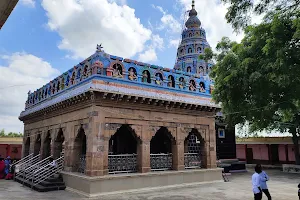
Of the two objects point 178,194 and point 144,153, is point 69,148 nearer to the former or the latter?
point 144,153

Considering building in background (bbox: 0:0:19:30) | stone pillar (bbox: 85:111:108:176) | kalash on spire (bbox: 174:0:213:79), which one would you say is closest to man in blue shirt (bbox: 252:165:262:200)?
stone pillar (bbox: 85:111:108:176)

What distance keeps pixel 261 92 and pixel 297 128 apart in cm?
1571

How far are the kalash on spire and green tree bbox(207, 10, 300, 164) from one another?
31.9 ft

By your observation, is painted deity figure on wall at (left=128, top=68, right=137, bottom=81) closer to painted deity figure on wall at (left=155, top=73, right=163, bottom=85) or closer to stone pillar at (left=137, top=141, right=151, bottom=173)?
painted deity figure on wall at (left=155, top=73, right=163, bottom=85)

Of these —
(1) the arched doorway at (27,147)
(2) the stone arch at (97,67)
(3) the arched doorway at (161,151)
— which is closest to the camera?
(2) the stone arch at (97,67)

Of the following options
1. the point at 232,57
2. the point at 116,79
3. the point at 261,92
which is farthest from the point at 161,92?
the point at 261,92

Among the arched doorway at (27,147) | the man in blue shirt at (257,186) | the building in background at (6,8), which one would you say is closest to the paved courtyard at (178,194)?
the man in blue shirt at (257,186)

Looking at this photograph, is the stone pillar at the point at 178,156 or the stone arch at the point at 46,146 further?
the stone arch at the point at 46,146

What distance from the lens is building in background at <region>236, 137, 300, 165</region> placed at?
84.1 feet

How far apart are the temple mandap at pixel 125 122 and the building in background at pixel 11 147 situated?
12170 millimetres

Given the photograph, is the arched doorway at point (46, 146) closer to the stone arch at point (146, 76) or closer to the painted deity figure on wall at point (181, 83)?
the stone arch at point (146, 76)

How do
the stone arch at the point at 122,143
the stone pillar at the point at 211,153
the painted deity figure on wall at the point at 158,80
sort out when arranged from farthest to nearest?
1. the stone arch at the point at 122,143
2. the stone pillar at the point at 211,153
3. the painted deity figure on wall at the point at 158,80

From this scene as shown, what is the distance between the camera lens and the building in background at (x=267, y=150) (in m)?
25.6

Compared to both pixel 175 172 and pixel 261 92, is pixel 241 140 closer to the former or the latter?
pixel 175 172
